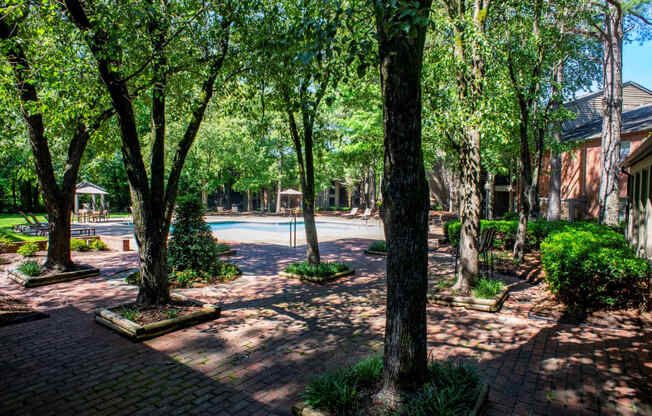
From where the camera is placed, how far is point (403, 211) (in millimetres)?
3113

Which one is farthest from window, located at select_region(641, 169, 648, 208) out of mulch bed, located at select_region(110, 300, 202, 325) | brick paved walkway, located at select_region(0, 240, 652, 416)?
mulch bed, located at select_region(110, 300, 202, 325)

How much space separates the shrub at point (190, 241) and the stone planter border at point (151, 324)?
3.02 metres

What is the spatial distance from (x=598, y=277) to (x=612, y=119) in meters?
11.9

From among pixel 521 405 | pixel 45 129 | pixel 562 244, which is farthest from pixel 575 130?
pixel 45 129

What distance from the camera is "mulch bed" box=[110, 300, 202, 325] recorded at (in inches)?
219

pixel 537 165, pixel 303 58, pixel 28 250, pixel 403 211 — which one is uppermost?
pixel 537 165

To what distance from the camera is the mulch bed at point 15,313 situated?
19.3 feet

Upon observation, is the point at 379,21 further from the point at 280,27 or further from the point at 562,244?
the point at 562,244

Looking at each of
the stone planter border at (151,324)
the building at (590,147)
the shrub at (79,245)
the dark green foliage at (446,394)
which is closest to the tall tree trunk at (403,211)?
the dark green foliage at (446,394)

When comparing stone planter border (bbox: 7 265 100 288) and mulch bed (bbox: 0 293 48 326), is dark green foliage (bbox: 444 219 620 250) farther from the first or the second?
mulch bed (bbox: 0 293 48 326)

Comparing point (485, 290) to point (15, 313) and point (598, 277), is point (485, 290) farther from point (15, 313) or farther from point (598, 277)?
point (15, 313)

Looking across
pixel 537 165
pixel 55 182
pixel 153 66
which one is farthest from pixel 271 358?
pixel 537 165

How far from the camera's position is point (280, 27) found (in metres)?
6.91

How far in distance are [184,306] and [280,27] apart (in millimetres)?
5422
